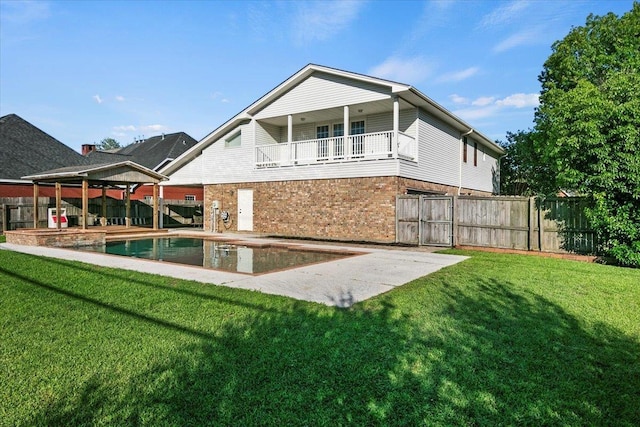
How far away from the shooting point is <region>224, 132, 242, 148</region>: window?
1961cm

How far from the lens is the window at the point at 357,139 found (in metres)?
15.8

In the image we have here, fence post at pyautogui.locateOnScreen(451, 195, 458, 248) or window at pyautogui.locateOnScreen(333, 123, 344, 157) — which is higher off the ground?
window at pyautogui.locateOnScreen(333, 123, 344, 157)

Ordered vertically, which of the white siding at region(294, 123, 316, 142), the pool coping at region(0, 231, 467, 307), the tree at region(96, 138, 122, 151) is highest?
the tree at region(96, 138, 122, 151)

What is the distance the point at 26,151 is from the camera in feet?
77.3

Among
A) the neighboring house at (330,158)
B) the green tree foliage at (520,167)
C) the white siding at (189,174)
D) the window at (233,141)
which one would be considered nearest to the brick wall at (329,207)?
the neighboring house at (330,158)

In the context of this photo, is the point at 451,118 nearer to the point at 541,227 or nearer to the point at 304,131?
the point at 304,131

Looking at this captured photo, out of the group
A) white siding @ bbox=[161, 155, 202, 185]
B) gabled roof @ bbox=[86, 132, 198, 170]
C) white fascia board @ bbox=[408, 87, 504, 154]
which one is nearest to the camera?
white fascia board @ bbox=[408, 87, 504, 154]

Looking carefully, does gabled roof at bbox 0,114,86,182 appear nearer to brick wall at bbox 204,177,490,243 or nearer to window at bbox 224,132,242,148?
window at bbox 224,132,242,148

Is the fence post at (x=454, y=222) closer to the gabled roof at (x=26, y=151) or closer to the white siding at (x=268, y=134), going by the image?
the white siding at (x=268, y=134)

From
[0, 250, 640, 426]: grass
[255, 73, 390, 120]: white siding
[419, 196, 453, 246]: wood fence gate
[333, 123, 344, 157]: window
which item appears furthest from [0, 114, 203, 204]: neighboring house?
[0, 250, 640, 426]: grass

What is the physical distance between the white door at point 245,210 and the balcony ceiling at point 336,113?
153 inches

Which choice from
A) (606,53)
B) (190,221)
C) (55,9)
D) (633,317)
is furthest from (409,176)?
(190,221)

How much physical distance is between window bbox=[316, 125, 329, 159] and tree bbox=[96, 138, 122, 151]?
97.3 m

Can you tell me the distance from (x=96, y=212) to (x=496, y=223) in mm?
21324
